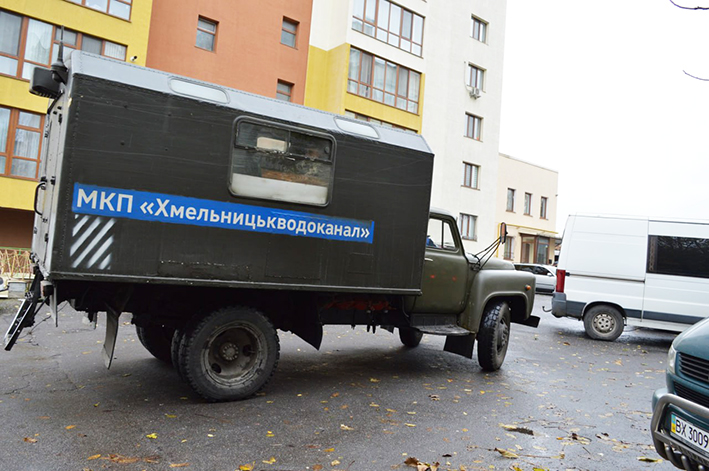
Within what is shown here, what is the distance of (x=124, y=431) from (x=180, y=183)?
2202mm

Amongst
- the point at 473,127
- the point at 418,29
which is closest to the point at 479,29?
the point at 473,127

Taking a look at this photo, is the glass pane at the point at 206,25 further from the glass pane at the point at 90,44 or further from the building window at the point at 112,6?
the glass pane at the point at 90,44

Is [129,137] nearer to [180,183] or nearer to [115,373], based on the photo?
[180,183]

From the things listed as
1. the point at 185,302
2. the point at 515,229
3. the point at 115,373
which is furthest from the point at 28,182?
the point at 515,229

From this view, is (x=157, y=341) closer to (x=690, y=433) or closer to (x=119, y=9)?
(x=690, y=433)

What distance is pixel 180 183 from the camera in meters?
4.74

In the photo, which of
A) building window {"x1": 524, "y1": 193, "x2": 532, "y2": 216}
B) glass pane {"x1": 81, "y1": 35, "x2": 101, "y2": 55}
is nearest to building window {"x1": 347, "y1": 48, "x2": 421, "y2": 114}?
glass pane {"x1": 81, "y1": 35, "x2": 101, "y2": 55}

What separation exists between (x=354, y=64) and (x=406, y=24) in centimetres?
430

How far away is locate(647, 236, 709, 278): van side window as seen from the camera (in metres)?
10.3

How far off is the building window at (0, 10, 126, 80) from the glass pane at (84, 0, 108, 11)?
1.13 m

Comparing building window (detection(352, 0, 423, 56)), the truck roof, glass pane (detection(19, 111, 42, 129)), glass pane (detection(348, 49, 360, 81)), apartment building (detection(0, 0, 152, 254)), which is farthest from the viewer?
building window (detection(352, 0, 423, 56))

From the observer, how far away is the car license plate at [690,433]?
301 cm

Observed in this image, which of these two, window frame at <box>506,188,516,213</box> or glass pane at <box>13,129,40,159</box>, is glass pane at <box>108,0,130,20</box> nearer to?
glass pane at <box>13,129,40,159</box>

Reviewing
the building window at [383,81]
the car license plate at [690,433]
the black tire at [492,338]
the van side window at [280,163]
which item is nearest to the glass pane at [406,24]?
the building window at [383,81]
